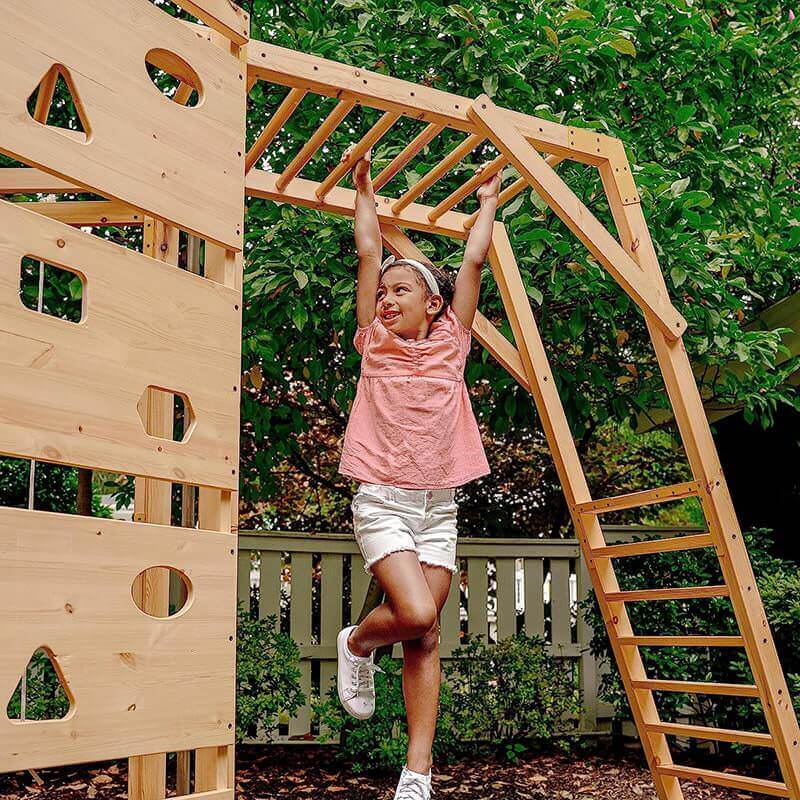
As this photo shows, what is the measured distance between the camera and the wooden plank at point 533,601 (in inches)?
229

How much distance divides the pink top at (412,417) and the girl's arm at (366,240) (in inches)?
2.7

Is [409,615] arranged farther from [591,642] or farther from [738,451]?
[738,451]

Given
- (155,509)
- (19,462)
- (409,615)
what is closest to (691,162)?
(409,615)

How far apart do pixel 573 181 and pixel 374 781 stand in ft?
9.22

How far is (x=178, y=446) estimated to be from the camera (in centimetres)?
225

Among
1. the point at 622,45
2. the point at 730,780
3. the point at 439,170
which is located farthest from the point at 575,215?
the point at 730,780

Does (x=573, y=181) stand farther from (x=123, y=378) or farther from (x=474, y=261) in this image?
(x=123, y=378)

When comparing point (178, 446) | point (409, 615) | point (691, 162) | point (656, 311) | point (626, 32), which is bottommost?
point (409, 615)

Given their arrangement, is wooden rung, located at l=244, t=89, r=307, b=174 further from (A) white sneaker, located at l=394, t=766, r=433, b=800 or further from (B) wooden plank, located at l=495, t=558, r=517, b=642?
(B) wooden plank, located at l=495, t=558, r=517, b=642

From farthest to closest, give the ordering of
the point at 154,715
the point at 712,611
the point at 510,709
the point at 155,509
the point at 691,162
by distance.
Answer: the point at 510,709, the point at 712,611, the point at 691,162, the point at 155,509, the point at 154,715

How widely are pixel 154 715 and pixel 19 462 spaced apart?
4.26m

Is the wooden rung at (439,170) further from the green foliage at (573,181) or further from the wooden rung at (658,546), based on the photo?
the wooden rung at (658,546)

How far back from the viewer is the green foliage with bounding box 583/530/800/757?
4.60 m

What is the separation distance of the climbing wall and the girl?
0.81 m
